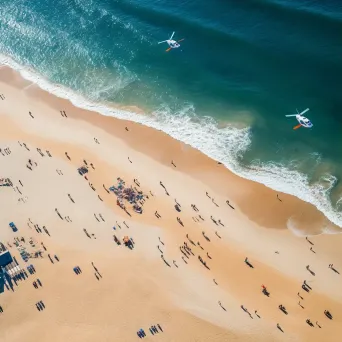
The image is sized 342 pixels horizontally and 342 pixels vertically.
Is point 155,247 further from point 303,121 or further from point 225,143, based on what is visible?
point 303,121

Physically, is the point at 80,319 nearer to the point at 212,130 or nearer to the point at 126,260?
the point at 126,260

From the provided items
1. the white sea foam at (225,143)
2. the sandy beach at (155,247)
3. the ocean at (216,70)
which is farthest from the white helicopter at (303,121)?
the sandy beach at (155,247)

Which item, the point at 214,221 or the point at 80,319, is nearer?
the point at 80,319

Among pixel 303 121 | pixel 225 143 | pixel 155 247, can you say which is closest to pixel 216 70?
pixel 225 143

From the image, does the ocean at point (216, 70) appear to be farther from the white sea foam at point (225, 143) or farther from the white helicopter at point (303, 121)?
the white helicopter at point (303, 121)

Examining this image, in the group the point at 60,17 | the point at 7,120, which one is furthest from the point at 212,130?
the point at 60,17
